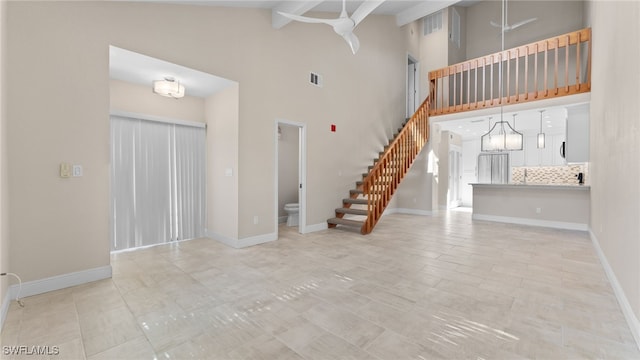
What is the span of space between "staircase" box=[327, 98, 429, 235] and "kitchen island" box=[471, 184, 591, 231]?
2.02 metres

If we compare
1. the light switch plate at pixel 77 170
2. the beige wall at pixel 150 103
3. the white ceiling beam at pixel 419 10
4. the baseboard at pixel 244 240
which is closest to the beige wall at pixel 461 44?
the white ceiling beam at pixel 419 10

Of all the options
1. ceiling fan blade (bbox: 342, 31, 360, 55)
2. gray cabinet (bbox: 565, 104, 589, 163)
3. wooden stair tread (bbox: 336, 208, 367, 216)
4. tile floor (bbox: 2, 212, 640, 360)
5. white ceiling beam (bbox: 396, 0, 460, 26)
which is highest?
white ceiling beam (bbox: 396, 0, 460, 26)

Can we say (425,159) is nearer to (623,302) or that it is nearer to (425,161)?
(425,161)

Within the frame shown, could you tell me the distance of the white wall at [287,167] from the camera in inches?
258

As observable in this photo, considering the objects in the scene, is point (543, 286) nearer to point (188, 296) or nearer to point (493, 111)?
point (188, 296)

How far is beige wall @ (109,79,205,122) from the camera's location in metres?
3.93

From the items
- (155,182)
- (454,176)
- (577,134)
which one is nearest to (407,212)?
(454,176)

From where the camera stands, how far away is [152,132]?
4.28 m

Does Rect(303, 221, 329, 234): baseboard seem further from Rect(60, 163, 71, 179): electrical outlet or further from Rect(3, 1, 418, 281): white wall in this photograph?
Rect(60, 163, 71, 179): electrical outlet

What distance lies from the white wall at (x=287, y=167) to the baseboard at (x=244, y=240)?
184cm

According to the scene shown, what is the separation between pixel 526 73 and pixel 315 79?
175 inches

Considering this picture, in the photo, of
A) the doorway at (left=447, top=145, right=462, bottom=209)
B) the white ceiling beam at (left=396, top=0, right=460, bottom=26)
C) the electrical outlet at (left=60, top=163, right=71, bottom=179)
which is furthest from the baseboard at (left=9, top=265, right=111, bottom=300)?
the doorway at (left=447, top=145, right=462, bottom=209)

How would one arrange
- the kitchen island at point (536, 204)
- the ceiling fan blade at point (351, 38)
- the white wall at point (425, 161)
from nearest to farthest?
the ceiling fan blade at point (351, 38)
the kitchen island at point (536, 204)
the white wall at point (425, 161)

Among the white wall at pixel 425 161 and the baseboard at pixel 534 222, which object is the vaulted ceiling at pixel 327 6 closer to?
the white wall at pixel 425 161
